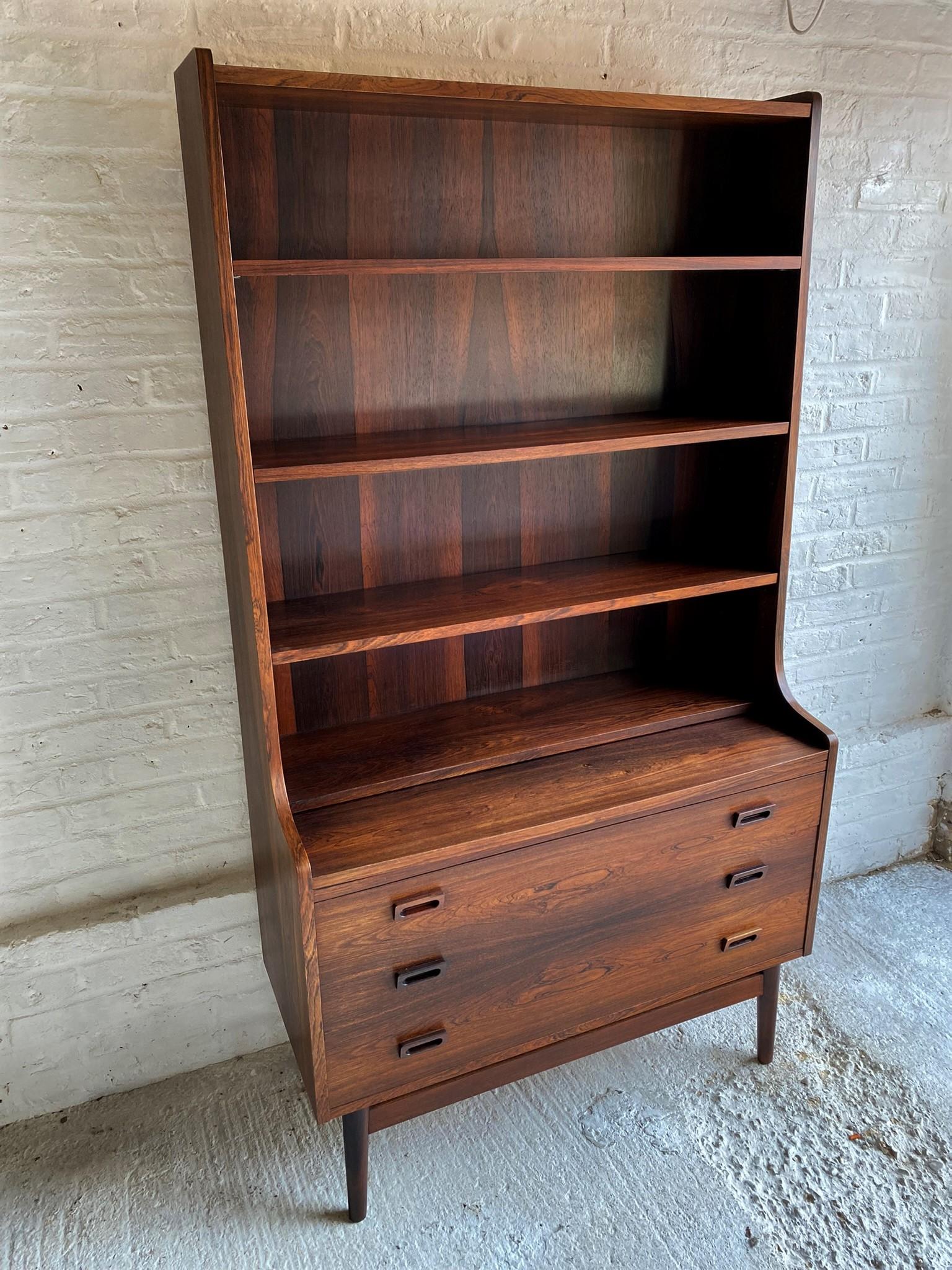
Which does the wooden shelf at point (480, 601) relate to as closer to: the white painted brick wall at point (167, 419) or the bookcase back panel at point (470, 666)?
the bookcase back panel at point (470, 666)

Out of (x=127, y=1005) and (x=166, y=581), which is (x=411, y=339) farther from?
(x=127, y=1005)

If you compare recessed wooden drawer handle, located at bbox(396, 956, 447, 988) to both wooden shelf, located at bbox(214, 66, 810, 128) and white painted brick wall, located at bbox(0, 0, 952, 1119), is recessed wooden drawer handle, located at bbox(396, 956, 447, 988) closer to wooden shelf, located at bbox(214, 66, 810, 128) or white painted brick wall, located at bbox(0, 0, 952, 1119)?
white painted brick wall, located at bbox(0, 0, 952, 1119)

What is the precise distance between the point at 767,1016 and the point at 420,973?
805mm

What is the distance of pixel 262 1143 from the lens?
1.77 metres

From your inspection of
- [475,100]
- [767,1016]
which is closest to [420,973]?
[767,1016]

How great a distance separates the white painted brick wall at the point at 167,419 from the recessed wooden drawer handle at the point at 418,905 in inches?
21.3

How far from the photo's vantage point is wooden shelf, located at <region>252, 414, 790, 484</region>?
1.37 metres

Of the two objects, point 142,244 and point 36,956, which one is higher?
point 142,244

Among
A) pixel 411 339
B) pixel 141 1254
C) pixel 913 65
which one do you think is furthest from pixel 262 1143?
pixel 913 65

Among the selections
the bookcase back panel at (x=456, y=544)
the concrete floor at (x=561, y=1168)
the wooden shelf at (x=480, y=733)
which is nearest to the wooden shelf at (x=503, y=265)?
the bookcase back panel at (x=456, y=544)

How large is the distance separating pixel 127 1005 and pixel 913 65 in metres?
2.44

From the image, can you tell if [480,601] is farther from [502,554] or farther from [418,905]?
[418,905]

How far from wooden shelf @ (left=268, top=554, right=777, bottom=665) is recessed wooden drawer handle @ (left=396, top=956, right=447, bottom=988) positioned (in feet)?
1.61

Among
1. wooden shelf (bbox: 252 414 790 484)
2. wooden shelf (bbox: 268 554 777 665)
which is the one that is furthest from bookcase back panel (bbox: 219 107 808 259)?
wooden shelf (bbox: 268 554 777 665)
